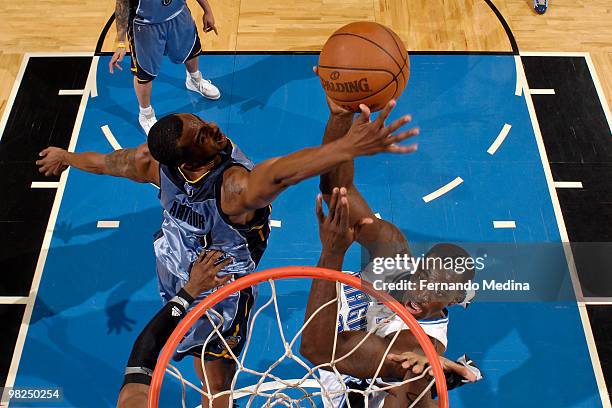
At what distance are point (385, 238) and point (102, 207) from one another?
2.61 meters

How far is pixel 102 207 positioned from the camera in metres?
5.12

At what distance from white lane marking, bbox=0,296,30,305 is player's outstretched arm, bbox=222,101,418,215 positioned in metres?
2.31

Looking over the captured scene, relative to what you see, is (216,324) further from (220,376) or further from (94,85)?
(94,85)

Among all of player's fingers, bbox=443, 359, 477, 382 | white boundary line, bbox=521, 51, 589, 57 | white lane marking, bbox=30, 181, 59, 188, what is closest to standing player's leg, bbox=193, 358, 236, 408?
player's fingers, bbox=443, 359, 477, 382

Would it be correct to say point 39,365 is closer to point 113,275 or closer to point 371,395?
point 113,275

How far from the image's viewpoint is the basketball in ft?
11.2

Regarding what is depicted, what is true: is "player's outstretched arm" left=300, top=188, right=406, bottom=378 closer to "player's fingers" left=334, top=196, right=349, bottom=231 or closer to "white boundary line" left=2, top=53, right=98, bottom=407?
"player's fingers" left=334, top=196, right=349, bottom=231

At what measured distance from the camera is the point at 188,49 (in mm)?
5312

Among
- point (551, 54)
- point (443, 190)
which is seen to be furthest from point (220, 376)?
point (551, 54)

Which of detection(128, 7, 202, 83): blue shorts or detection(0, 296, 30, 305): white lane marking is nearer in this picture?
detection(0, 296, 30, 305): white lane marking

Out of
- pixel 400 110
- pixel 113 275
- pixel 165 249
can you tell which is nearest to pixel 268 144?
pixel 400 110

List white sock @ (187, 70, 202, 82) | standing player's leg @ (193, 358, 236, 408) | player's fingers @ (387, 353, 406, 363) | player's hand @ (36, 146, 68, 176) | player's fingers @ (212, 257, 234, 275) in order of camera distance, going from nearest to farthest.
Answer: player's fingers @ (387, 353, 406, 363)
player's fingers @ (212, 257, 234, 275)
player's hand @ (36, 146, 68, 176)
standing player's leg @ (193, 358, 236, 408)
white sock @ (187, 70, 202, 82)

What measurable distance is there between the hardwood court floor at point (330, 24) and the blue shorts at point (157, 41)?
944 millimetres

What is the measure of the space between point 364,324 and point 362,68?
135cm
